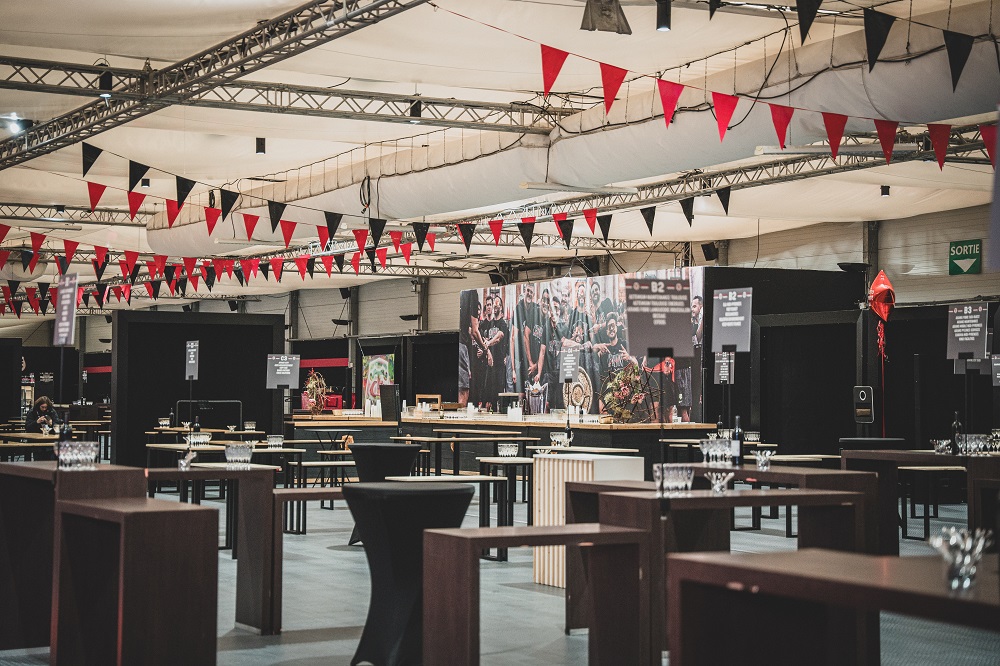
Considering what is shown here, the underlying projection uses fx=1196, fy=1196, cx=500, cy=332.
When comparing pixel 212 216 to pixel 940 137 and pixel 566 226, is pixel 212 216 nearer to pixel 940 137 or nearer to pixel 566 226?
pixel 566 226

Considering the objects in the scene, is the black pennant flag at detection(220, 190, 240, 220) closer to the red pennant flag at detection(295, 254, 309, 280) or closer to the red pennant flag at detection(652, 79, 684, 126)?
the red pennant flag at detection(652, 79, 684, 126)

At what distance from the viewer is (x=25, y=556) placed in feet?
18.7

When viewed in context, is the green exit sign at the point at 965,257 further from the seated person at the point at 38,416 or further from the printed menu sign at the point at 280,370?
the seated person at the point at 38,416

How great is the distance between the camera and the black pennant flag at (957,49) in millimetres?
7039

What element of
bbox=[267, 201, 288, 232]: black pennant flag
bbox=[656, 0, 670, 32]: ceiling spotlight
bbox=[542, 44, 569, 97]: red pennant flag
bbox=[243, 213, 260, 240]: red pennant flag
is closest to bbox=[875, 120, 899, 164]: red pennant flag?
bbox=[656, 0, 670, 32]: ceiling spotlight

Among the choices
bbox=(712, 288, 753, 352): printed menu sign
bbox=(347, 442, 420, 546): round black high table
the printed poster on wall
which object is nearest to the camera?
bbox=(347, 442, 420, 546): round black high table

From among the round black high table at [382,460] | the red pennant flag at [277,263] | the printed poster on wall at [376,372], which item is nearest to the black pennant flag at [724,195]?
the round black high table at [382,460]

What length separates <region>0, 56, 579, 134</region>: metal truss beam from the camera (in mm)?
10070

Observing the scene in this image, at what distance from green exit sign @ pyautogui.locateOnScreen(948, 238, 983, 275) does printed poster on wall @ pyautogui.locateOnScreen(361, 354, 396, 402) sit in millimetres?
13702

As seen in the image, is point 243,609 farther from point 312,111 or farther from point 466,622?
point 312,111

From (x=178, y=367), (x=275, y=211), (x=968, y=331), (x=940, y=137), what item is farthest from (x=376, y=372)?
(x=940, y=137)

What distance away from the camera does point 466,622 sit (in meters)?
4.14

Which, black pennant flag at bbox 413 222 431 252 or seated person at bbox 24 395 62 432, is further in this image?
black pennant flag at bbox 413 222 431 252

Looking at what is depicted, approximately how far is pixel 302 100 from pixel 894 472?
244 inches
